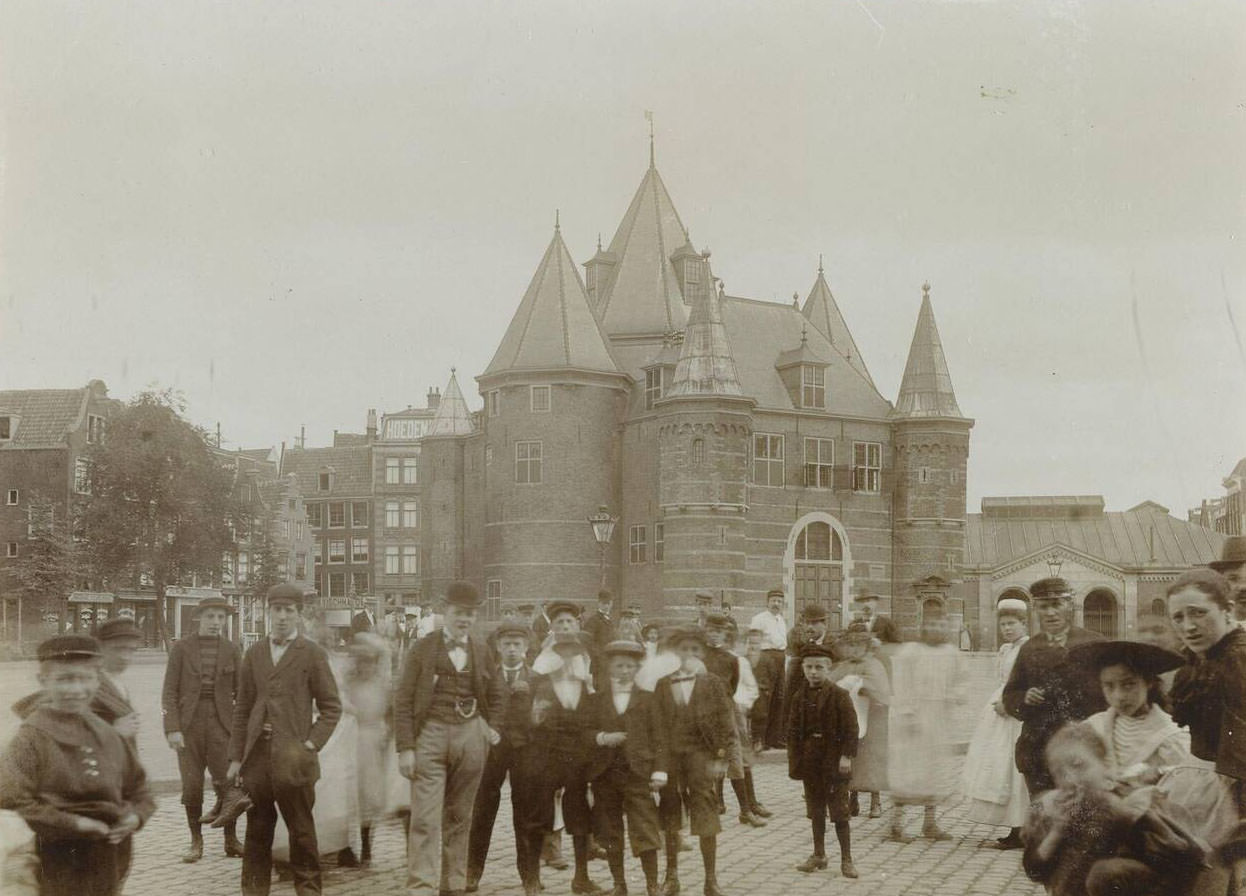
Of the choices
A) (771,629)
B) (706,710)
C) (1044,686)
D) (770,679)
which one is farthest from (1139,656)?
(771,629)

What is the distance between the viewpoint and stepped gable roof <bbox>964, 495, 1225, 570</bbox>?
55178 millimetres

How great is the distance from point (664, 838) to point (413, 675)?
222 centimetres

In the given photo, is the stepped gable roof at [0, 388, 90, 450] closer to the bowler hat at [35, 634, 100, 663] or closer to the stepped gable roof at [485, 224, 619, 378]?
the stepped gable roof at [485, 224, 619, 378]

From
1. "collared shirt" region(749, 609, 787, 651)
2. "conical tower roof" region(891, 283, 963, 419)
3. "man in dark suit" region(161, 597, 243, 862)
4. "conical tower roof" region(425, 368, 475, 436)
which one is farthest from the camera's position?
"conical tower roof" region(425, 368, 475, 436)

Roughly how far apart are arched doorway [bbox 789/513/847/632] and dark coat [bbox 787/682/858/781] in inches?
1380

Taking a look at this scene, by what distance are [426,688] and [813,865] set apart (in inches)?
123

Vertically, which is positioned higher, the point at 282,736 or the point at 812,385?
the point at 812,385

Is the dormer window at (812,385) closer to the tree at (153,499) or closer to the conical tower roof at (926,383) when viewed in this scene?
the conical tower roof at (926,383)

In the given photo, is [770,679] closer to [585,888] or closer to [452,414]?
[585,888]

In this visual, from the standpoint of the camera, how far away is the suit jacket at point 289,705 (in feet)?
24.5

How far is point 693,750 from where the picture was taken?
8398 mm

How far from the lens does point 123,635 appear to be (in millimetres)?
8648

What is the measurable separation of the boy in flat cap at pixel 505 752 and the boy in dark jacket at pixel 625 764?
48 centimetres

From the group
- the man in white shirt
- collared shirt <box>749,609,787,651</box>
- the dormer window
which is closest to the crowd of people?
the man in white shirt
